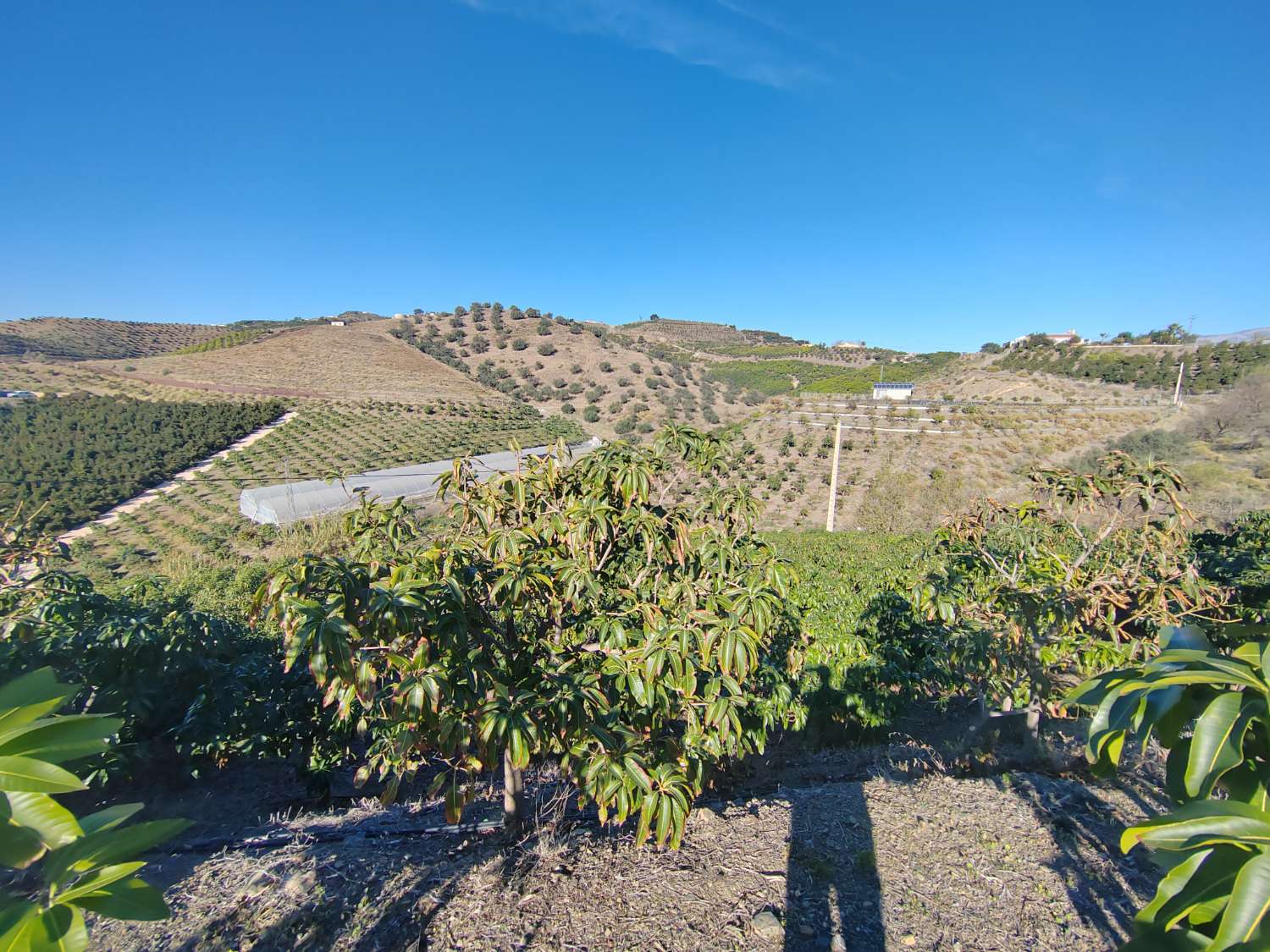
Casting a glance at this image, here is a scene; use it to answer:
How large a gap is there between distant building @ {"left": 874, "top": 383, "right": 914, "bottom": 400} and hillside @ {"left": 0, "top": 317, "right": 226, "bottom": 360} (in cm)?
5474

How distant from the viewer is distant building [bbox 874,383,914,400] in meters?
31.9

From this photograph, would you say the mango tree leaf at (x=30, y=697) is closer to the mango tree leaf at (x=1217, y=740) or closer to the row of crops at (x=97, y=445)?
the mango tree leaf at (x=1217, y=740)

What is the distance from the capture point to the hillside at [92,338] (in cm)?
3916

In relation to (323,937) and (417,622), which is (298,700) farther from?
(417,622)

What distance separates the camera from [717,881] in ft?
9.27

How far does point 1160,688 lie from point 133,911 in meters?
1.89

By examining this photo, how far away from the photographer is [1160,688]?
1.08 m

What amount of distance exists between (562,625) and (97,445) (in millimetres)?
25758

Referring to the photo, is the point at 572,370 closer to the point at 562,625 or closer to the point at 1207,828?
the point at 562,625

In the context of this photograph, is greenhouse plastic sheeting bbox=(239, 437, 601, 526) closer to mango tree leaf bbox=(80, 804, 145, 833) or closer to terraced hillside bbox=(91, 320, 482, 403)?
mango tree leaf bbox=(80, 804, 145, 833)

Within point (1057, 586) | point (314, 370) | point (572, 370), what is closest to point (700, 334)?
point (572, 370)

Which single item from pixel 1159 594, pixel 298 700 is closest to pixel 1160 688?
pixel 1159 594

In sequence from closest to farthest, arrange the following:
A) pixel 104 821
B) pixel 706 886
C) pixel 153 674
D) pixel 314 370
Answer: pixel 104 821 → pixel 706 886 → pixel 153 674 → pixel 314 370

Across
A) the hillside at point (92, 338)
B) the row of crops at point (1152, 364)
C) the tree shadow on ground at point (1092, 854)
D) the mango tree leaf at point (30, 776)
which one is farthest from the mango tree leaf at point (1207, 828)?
the hillside at point (92, 338)
